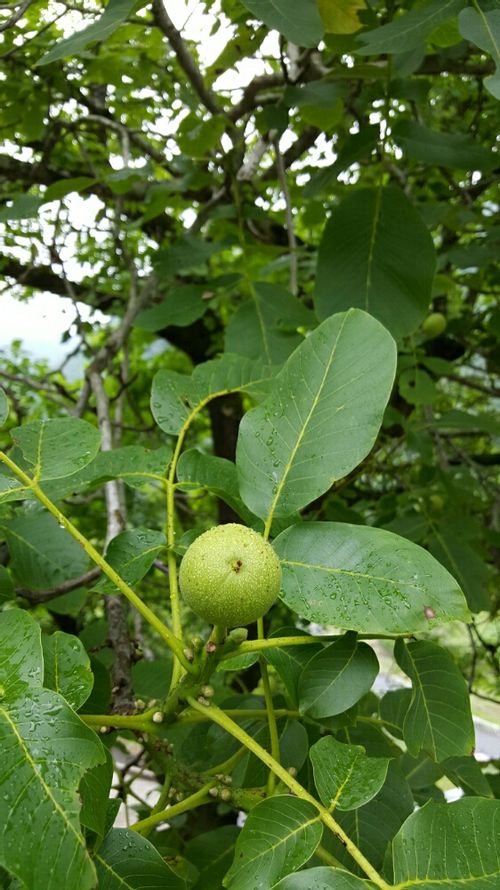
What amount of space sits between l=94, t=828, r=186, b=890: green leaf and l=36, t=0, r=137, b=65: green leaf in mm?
957

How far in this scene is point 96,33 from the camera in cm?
101

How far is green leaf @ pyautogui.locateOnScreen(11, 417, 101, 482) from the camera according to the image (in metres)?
0.79

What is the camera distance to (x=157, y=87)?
276 cm

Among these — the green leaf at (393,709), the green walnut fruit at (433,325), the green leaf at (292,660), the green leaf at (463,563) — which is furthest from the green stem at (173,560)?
the green walnut fruit at (433,325)

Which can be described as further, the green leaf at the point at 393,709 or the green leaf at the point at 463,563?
the green leaf at the point at 463,563

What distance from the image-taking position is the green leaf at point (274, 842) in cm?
60

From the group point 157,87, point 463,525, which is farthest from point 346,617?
point 157,87

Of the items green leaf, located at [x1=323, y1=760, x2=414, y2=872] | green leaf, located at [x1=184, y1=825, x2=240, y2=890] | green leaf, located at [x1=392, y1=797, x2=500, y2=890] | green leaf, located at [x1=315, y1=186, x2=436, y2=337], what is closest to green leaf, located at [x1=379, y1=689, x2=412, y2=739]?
green leaf, located at [x1=323, y1=760, x2=414, y2=872]

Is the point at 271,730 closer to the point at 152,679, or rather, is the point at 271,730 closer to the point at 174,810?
the point at 174,810

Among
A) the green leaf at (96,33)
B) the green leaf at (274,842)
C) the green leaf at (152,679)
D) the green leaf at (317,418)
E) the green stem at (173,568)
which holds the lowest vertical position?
the green leaf at (152,679)

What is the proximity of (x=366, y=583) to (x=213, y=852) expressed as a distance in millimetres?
664

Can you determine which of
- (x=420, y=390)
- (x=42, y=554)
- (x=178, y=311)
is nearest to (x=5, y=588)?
(x=42, y=554)

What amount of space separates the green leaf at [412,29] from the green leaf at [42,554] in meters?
0.84

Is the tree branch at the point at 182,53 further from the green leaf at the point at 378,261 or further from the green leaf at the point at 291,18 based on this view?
the green leaf at the point at 378,261
